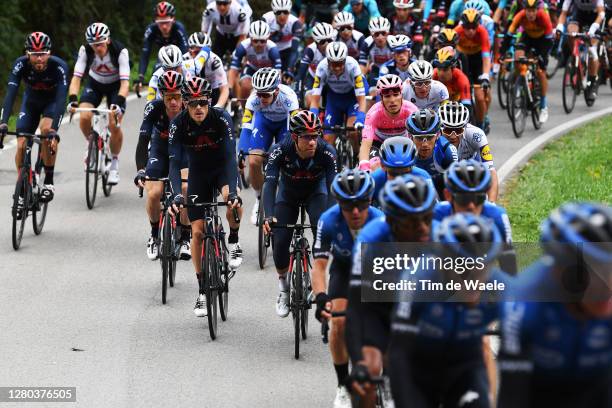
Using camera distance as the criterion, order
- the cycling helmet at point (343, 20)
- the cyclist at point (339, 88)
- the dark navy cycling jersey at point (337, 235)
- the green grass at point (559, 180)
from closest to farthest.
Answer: the dark navy cycling jersey at point (337, 235)
the green grass at point (559, 180)
the cyclist at point (339, 88)
the cycling helmet at point (343, 20)

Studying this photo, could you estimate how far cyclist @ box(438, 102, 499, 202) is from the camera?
35.7ft

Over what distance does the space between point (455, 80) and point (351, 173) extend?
24.7 feet

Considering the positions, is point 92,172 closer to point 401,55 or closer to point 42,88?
point 42,88

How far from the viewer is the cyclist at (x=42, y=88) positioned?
14539mm

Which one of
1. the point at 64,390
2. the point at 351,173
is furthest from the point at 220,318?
the point at 351,173

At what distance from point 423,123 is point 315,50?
7.99 meters

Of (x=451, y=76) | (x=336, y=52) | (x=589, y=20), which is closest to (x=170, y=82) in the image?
(x=336, y=52)

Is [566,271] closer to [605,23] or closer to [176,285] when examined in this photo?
[176,285]

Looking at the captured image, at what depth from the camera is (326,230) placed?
814cm

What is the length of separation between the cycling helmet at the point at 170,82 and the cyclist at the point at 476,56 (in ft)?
20.3

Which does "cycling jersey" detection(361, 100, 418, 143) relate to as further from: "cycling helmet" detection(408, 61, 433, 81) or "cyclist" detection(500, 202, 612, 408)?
"cyclist" detection(500, 202, 612, 408)

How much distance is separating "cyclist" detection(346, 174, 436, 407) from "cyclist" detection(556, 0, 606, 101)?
49.9 feet

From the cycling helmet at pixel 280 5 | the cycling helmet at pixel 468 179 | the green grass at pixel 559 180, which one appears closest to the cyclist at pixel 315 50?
the cycling helmet at pixel 280 5

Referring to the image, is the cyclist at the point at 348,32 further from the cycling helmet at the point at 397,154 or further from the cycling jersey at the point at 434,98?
the cycling helmet at the point at 397,154
